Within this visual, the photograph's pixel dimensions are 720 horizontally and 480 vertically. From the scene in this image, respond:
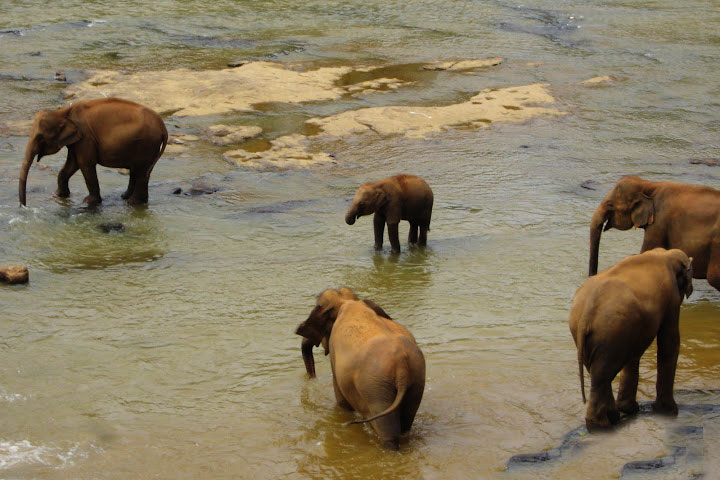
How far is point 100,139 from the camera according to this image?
11.0 metres

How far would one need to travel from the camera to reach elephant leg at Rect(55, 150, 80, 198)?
437 inches

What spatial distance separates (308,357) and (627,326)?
211cm

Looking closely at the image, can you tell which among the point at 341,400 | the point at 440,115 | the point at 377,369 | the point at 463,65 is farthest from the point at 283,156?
the point at 377,369

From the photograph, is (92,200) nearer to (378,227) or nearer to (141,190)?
(141,190)

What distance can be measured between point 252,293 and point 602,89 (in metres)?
9.64

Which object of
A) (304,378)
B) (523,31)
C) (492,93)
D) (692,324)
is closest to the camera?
(304,378)

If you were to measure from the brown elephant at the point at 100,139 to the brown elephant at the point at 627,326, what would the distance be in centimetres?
644

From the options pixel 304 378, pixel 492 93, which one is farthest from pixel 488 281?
pixel 492 93

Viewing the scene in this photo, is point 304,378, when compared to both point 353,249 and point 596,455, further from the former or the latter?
point 353,249

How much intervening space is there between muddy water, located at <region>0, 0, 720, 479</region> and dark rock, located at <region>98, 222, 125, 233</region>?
11cm

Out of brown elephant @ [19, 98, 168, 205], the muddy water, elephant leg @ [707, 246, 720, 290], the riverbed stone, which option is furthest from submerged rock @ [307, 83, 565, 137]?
elephant leg @ [707, 246, 720, 290]

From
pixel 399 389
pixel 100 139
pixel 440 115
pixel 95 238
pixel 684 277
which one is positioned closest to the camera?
pixel 399 389

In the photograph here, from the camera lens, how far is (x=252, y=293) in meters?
8.67

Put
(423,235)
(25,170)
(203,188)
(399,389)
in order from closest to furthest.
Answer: (399,389)
(423,235)
(25,170)
(203,188)
